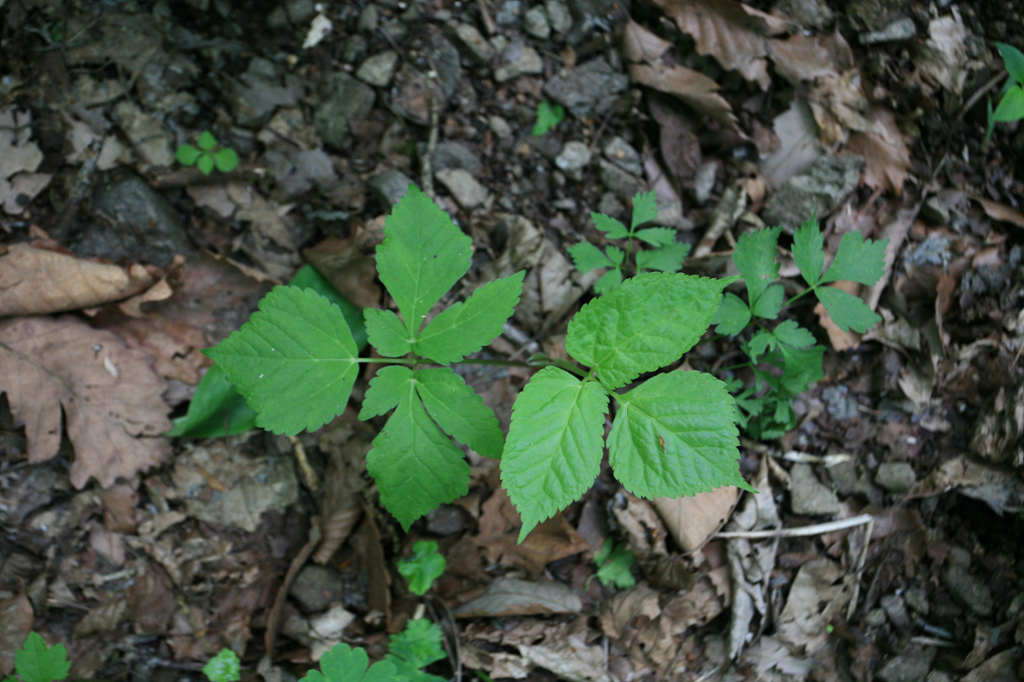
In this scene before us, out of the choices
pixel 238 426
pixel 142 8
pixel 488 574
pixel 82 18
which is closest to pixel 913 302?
pixel 488 574

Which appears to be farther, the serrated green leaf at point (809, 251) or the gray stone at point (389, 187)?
the gray stone at point (389, 187)

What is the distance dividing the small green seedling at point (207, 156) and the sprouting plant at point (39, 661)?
187cm

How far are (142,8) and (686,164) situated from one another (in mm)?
2518

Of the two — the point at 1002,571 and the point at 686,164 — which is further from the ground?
the point at 686,164

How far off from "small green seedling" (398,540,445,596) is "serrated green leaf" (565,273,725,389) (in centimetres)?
108

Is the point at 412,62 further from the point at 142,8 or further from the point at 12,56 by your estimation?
the point at 12,56

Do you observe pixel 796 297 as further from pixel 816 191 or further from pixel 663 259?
pixel 816 191

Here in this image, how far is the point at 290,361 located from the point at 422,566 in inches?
39.0

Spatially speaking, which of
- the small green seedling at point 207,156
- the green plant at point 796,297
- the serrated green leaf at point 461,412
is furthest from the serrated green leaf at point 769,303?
the small green seedling at point 207,156

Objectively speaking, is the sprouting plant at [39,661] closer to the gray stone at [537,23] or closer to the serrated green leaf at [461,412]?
the serrated green leaf at [461,412]

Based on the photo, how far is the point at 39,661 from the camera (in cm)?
197

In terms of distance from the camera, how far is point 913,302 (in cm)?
248

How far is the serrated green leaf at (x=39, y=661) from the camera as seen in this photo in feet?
6.45

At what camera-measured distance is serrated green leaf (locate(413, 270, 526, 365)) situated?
1.82 meters
